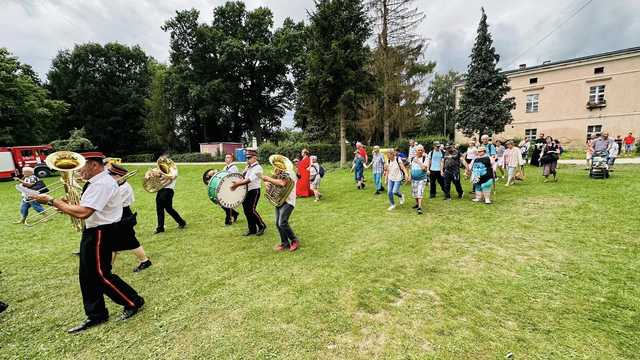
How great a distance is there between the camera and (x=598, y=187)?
32.7 feet

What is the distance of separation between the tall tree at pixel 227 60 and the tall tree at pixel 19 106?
14.8 meters

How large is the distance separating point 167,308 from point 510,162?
11974mm

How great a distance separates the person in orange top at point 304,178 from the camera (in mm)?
10964

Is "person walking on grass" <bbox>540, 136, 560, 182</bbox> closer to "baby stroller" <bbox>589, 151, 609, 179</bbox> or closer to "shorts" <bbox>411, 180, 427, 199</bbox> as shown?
"baby stroller" <bbox>589, 151, 609, 179</bbox>

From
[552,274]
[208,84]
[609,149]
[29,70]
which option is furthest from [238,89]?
[552,274]

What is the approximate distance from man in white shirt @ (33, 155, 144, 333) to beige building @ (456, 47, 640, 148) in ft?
131

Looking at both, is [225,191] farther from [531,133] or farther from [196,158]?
[531,133]

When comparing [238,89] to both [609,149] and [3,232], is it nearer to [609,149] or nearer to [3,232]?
[3,232]

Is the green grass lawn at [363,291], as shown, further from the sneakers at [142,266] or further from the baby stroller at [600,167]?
the baby stroller at [600,167]

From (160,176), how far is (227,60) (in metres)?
37.1

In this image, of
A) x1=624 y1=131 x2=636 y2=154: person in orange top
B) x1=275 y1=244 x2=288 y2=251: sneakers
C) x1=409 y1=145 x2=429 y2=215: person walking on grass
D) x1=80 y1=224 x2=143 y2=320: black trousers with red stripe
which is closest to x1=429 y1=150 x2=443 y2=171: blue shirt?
x1=409 y1=145 x2=429 y2=215: person walking on grass

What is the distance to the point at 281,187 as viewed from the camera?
5.36 m

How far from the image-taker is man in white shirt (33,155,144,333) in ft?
10.6

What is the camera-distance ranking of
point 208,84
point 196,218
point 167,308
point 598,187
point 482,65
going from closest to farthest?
point 167,308 → point 196,218 → point 598,187 → point 482,65 → point 208,84
